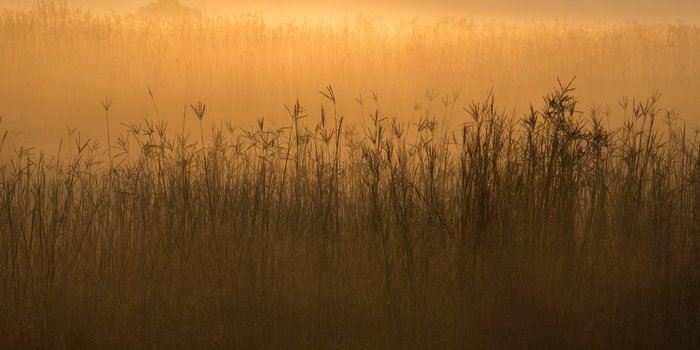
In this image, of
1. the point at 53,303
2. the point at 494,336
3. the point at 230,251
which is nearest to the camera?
the point at 494,336

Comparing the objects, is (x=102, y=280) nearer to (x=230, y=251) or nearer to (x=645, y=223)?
(x=230, y=251)

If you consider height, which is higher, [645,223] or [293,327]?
[645,223]

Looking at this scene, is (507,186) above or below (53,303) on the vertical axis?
above

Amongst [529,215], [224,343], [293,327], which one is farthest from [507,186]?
[224,343]

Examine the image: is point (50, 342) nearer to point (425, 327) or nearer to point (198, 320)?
point (198, 320)

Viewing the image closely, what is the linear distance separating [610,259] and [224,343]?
1.93 metres

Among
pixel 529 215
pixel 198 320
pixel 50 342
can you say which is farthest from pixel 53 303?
pixel 529 215

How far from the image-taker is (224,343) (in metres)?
3.43

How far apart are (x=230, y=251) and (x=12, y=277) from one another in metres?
1.06

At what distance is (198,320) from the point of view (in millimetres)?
3627

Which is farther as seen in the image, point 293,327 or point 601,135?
point 601,135

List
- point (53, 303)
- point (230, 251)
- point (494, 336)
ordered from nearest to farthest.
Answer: point (494, 336) → point (53, 303) → point (230, 251)

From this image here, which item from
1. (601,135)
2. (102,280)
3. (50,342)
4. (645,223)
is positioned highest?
(601,135)

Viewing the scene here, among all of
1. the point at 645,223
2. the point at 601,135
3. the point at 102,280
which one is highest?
the point at 601,135
